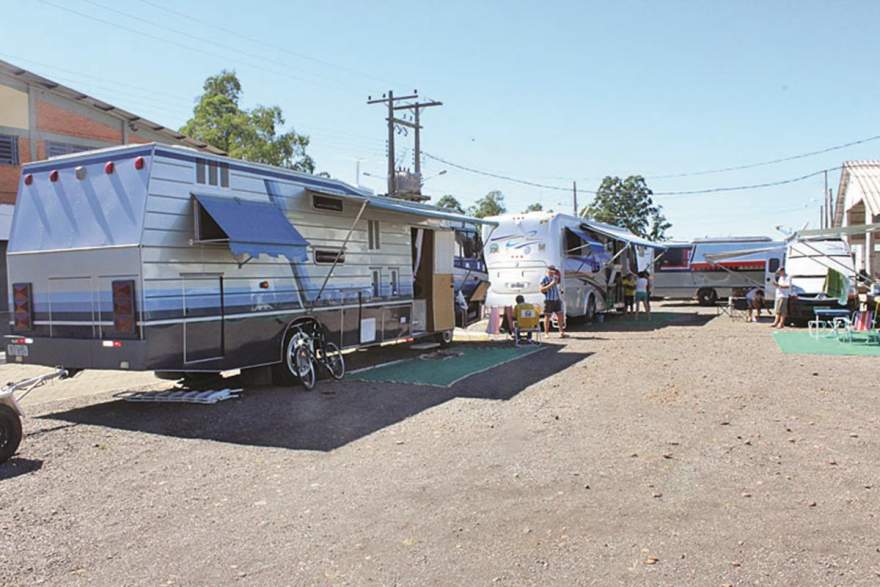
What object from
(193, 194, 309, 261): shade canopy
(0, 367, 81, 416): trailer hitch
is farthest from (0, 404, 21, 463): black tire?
(193, 194, 309, 261): shade canopy

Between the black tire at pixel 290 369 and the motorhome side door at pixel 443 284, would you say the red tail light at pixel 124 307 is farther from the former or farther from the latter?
the motorhome side door at pixel 443 284

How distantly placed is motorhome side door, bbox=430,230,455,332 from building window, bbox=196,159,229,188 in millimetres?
5478

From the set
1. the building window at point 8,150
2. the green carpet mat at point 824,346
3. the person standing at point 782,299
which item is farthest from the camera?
the building window at point 8,150

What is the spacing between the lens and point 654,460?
555 centimetres

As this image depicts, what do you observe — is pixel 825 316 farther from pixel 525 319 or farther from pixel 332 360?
pixel 332 360

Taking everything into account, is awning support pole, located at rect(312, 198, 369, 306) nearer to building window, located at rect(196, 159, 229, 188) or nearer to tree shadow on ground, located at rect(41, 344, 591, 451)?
tree shadow on ground, located at rect(41, 344, 591, 451)

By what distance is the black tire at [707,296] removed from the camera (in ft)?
89.2

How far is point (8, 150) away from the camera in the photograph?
21.1m

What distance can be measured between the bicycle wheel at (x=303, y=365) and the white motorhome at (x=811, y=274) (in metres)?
13.0

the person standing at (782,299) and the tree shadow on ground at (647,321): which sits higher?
the person standing at (782,299)

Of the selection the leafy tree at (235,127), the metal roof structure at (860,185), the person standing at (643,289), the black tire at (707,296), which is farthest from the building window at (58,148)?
the black tire at (707,296)

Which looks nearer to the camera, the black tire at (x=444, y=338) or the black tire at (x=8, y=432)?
the black tire at (x=8, y=432)

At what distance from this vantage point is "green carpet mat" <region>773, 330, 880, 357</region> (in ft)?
39.6

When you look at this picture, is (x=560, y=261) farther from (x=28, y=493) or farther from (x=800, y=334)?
(x=28, y=493)
